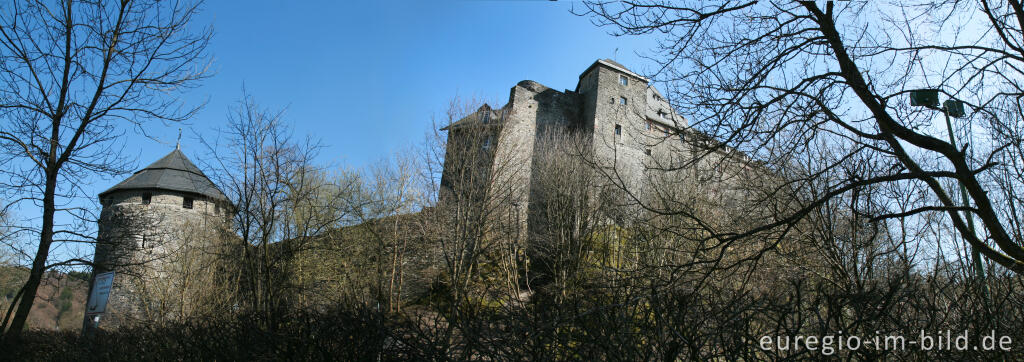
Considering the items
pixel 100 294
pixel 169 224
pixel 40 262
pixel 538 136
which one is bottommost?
pixel 100 294

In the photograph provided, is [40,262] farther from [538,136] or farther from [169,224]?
[538,136]

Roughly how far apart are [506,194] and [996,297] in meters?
15.5

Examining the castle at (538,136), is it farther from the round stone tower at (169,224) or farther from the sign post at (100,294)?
the sign post at (100,294)

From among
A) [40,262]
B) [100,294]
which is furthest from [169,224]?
[40,262]

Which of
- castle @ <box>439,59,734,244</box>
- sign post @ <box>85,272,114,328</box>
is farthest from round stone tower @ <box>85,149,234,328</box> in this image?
castle @ <box>439,59,734,244</box>

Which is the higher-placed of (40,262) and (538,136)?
(538,136)

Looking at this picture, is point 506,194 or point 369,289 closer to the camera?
point 369,289

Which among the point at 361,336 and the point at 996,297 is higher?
the point at 996,297

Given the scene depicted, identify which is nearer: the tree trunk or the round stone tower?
the tree trunk

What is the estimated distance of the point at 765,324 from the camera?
129 inches

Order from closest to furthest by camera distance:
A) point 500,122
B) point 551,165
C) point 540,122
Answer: point 500,122, point 551,165, point 540,122

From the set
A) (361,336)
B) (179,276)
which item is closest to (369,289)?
(179,276)

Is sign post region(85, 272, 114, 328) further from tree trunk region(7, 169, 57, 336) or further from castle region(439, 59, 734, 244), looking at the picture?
castle region(439, 59, 734, 244)

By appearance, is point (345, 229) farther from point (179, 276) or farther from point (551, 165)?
point (551, 165)
